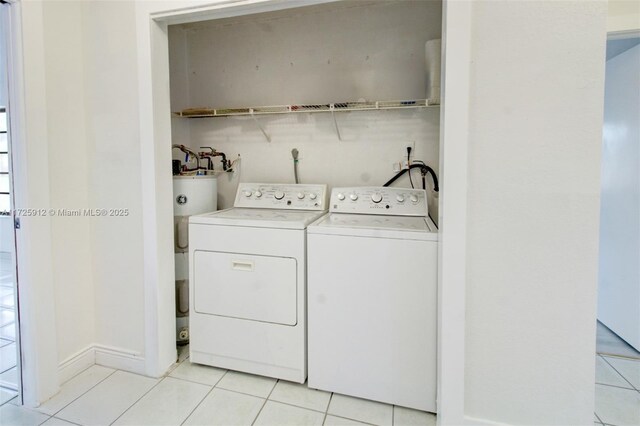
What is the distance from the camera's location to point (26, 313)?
1.60m

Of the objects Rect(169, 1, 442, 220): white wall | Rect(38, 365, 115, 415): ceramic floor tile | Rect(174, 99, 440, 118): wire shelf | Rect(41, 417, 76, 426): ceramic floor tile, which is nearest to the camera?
Rect(41, 417, 76, 426): ceramic floor tile

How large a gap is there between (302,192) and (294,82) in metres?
0.89

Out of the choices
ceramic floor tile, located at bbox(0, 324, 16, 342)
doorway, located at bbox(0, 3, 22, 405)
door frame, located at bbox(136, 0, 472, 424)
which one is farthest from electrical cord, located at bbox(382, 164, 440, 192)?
ceramic floor tile, located at bbox(0, 324, 16, 342)

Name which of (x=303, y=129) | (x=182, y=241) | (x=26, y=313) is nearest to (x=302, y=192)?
(x=303, y=129)

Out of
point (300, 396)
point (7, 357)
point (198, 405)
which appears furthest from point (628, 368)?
point (7, 357)

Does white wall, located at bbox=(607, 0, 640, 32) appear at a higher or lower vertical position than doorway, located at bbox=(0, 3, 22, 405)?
higher

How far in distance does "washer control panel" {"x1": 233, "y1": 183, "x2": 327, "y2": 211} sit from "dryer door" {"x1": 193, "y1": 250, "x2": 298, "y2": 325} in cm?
58

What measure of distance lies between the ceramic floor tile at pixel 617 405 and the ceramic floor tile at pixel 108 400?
230cm

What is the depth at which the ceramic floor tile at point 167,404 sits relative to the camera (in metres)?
1.52

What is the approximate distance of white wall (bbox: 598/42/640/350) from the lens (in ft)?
7.22

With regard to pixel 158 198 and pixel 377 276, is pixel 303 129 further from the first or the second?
pixel 377 276

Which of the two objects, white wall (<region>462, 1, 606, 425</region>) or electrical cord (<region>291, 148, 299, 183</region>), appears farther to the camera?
electrical cord (<region>291, 148, 299, 183</region>)

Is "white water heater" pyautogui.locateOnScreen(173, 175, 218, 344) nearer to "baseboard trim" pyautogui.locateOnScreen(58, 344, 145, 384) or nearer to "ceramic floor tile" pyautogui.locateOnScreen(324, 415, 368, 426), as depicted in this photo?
"baseboard trim" pyautogui.locateOnScreen(58, 344, 145, 384)

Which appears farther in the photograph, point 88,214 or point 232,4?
point 88,214
